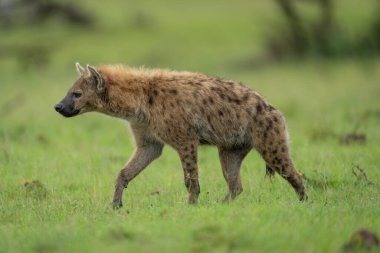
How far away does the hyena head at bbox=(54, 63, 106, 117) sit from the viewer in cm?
684

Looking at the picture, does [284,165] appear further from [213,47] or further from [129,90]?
[213,47]

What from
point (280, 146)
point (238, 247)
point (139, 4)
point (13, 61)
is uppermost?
point (139, 4)

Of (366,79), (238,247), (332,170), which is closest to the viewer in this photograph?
(238,247)

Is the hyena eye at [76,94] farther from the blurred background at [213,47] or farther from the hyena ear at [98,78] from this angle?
the blurred background at [213,47]

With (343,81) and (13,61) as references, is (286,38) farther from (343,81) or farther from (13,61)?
(13,61)

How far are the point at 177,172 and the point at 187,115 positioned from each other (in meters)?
1.59

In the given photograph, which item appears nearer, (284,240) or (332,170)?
(284,240)

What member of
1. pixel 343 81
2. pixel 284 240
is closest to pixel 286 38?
pixel 343 81

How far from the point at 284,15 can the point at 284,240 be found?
1374 centimetres

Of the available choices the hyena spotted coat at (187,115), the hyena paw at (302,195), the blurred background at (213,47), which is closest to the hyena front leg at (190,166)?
the hyena spotted coat at (187,115)

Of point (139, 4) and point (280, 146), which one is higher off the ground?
point (139, 4)

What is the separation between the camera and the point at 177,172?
26.5 ft

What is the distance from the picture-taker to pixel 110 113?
272 inches

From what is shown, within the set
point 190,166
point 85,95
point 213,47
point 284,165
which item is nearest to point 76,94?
point 85,95
